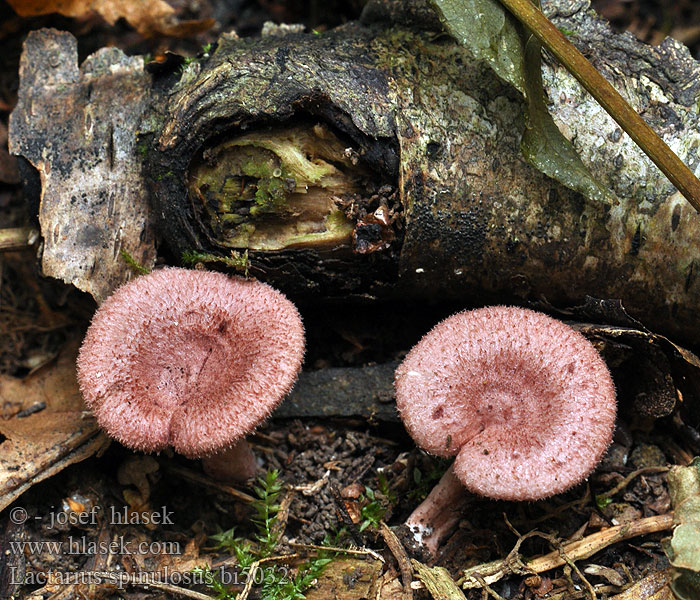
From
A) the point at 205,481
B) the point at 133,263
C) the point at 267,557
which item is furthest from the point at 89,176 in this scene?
the point at 267,557

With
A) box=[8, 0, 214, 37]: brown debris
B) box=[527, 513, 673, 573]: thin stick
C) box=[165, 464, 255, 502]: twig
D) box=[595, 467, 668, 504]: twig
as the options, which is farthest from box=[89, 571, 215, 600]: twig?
box=[8, 0, 214, 37]: brown debris

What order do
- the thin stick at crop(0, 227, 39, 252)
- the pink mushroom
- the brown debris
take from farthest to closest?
1. the brown debris
2. the thin stick at crop(0, 227, 39, 252)
3. the pink mushroom

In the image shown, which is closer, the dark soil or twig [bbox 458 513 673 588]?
twig [bbox 458 513 673 588]

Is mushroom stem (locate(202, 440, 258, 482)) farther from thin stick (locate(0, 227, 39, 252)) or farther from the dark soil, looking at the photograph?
thin stick (locate(0, 227, 39, 252))

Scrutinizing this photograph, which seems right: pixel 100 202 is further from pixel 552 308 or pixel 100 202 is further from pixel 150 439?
pixel 552 308

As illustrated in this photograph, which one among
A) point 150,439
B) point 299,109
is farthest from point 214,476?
point 299,109

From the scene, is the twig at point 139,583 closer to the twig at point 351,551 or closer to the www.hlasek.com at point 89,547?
the www.hlasek.com at point 89,547

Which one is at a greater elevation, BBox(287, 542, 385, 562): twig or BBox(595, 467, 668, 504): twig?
BBox(595, 467, 668, 504): twig
